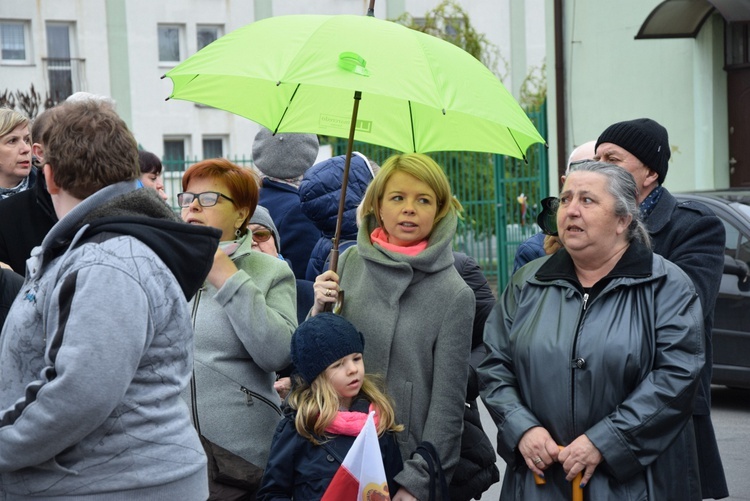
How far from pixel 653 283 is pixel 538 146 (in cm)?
1201

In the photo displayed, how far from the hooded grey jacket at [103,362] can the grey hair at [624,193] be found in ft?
4.97

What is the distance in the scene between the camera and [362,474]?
353 centimetres

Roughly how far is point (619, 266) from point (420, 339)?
2.37ft

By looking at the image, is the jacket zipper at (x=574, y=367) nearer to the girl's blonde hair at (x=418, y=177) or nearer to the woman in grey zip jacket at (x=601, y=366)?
the woman in grey zip jacket at (x=601, y=366)

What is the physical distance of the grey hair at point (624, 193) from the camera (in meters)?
3.77

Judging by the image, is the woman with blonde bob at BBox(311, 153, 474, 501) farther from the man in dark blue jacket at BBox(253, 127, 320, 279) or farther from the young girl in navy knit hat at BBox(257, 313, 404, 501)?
the man in dark blue jacket at BBox(253, 127, 320, 279)

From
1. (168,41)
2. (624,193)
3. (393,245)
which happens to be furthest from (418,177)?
(168,41)

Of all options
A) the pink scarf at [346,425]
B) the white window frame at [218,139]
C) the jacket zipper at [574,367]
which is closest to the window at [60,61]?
the white window frame at [218,139]

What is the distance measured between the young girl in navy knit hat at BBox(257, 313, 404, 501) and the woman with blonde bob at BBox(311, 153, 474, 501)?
0.45 ft

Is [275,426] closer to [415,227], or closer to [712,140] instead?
[415,227]

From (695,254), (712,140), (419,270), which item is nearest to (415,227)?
(419,270)

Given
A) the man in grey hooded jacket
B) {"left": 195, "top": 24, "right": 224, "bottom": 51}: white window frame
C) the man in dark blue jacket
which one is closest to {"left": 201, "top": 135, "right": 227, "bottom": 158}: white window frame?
{"left": 195, "top": 24, "right": 224, "bottom": 51}: white window frame

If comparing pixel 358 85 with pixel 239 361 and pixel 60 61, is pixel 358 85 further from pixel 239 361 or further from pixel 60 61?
pixel 60 61

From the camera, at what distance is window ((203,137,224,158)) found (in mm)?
33531
